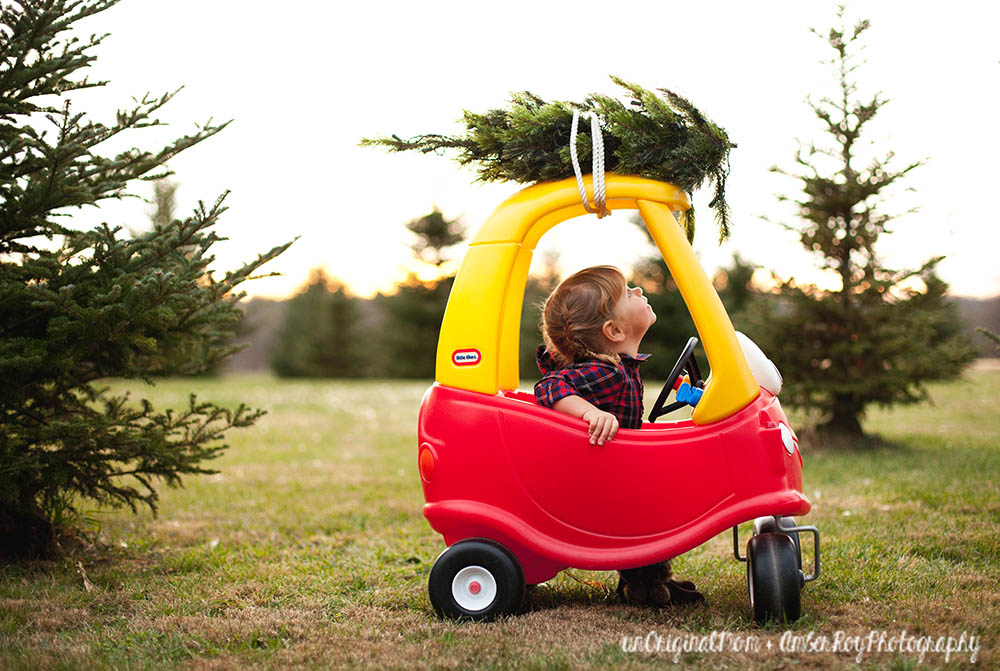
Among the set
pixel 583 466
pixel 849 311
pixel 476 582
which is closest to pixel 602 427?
pixel 583 466

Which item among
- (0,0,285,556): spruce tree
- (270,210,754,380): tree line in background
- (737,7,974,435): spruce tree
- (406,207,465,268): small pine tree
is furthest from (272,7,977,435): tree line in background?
(406,207,465,268): small pine tree

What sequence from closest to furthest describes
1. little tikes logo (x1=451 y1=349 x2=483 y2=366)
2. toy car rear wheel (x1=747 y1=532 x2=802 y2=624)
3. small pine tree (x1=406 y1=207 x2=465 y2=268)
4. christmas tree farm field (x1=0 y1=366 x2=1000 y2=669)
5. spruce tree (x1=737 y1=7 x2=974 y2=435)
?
christmas tree farm field (x1=0 y1=366 x2=1000 y2=669) < toy car rear wheel (x1=747 y1=532 x2=802 y2=624) < little tikes logo (x1=451 y1=349 x2=483 y2=366) < spruce tree (x1=737 y1=7 x2=974 y2=435) < small pine tree (x1=406 y1=207 x2=465 y2=268)

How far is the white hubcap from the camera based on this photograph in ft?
10.4

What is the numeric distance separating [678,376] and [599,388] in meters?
0.47

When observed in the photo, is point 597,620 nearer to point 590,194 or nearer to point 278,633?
point 278,633

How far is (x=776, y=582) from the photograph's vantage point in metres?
3.01

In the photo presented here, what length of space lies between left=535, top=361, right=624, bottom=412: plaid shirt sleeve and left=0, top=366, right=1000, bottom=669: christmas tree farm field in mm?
349

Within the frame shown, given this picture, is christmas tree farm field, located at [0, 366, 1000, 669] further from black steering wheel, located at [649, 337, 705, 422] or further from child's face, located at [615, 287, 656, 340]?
child's face, located at [615, 287, 656, 340]

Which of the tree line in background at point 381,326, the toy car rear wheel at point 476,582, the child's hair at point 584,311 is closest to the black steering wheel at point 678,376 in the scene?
the child's hair at point 584,311

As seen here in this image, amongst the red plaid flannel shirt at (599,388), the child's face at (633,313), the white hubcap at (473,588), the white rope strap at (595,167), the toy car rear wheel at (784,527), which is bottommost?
the white hubcap at (473,588)

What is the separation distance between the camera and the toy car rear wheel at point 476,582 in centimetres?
314

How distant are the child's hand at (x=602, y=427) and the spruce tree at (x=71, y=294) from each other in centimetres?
197

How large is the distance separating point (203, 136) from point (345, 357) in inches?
1133

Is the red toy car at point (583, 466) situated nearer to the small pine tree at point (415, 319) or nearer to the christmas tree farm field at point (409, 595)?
the christmas tree farm field at point (409, 595)
